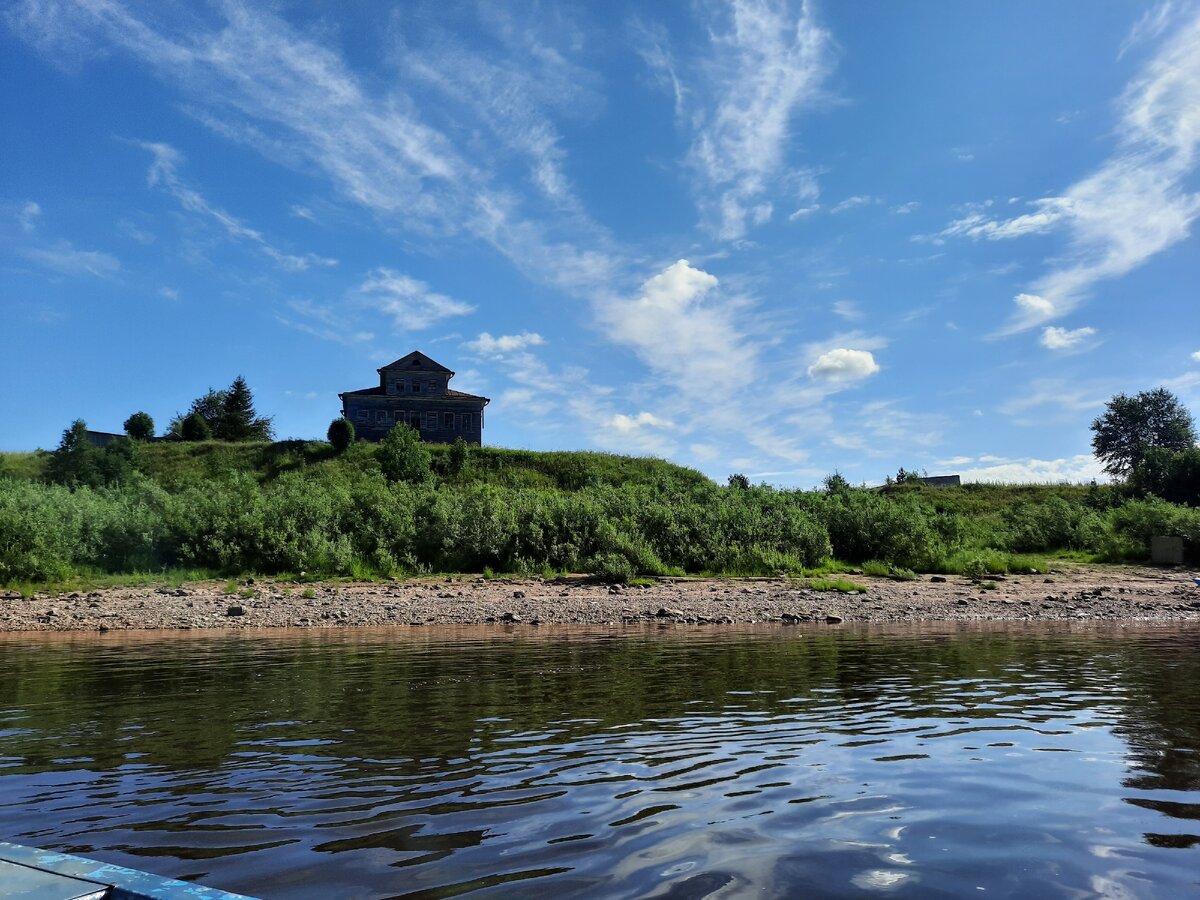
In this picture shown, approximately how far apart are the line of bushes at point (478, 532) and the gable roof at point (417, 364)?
42464mm

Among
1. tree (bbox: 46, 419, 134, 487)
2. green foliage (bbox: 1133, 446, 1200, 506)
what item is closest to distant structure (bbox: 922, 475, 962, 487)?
green foliage (bbox: 1133, 446, 1200, 506)

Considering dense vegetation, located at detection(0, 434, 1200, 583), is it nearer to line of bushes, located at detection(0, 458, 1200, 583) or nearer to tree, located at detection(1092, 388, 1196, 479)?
line of bushes, located at detection(0, 458, 1200, 583)

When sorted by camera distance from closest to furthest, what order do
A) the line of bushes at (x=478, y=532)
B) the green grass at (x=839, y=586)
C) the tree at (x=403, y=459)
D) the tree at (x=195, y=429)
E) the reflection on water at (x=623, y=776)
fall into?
the reflection on water at (x=623, y=776) < the green grass at (x=839, y=586) < the line of bushes at (x=478, y=532) < the tree at (x=403, y=459) < the tree at (x=195, y=429)

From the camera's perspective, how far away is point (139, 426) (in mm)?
70062

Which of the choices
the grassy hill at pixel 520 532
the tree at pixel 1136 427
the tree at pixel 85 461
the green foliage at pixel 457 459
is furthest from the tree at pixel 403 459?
the tree at pixel 1136 427

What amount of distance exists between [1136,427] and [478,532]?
88.9 m

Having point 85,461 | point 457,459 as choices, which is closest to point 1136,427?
point 457,459

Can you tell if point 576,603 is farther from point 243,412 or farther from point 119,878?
point 243,412

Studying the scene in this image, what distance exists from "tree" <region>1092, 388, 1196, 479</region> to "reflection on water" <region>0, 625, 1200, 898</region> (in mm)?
92286

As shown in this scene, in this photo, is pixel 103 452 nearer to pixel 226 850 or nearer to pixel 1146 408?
pixel 226 850

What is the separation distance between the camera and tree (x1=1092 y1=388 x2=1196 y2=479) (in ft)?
284

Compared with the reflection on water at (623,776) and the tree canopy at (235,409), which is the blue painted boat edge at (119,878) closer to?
the reflection on water at (623,776)

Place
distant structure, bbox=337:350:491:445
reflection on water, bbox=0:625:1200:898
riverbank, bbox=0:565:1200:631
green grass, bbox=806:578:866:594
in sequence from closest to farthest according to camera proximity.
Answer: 1. reflection on water, bbox=0:625:1200:898
2. riverbank, bbox=0:565:1200:631
3. green grass, bbox=806:578:866:594
4. distant structure, bbox=337:350:491:445

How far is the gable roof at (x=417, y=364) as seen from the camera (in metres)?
74.1
